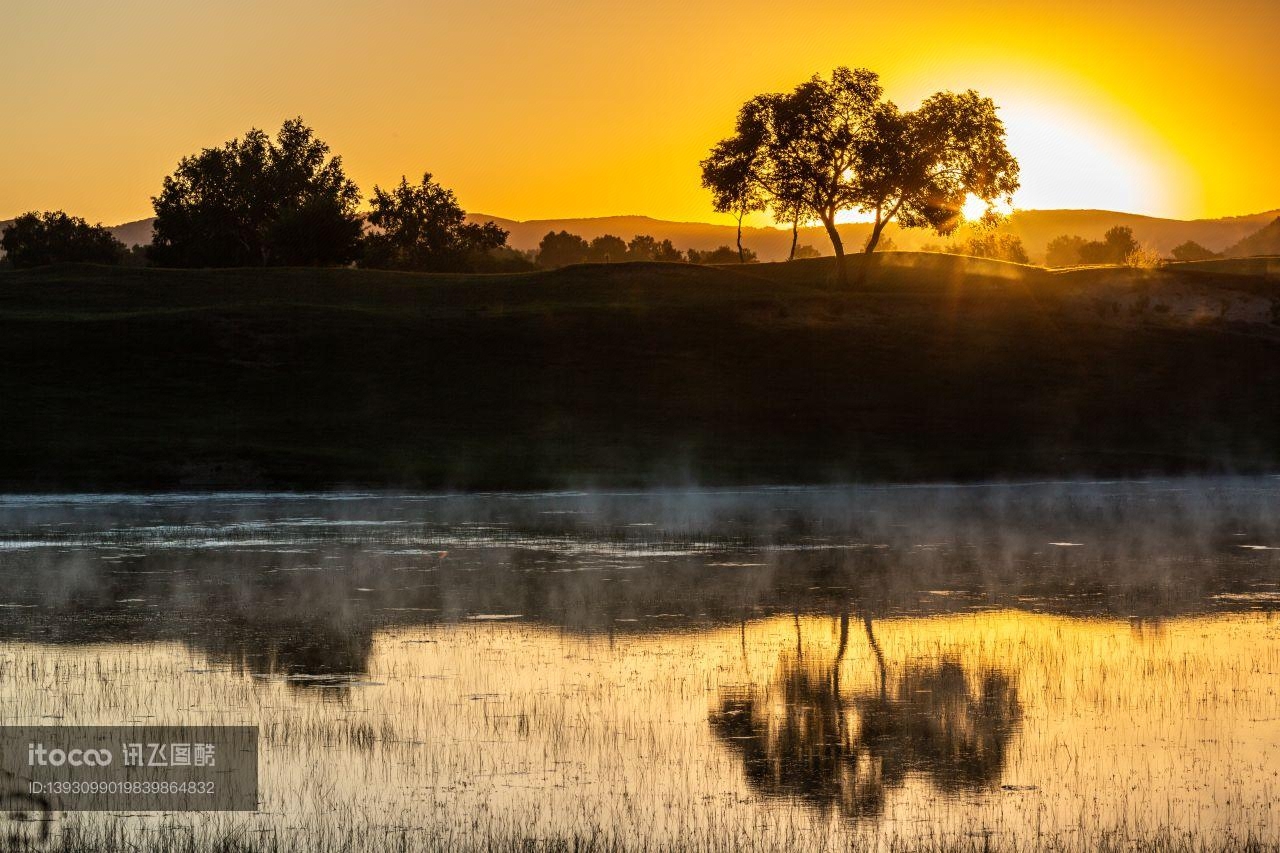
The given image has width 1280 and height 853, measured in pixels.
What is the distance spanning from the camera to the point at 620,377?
80812mm

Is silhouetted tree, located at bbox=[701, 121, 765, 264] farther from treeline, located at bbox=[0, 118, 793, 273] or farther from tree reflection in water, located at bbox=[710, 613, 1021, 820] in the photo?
tree reflection in water, located at bbox=[710, 613, 1021, 820]

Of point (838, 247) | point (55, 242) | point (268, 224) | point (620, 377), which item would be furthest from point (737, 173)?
point (55, 242)

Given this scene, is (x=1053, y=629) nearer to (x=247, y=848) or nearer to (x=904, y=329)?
(x=247, y=848)

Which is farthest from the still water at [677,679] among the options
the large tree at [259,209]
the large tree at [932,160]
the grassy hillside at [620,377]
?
the large tree at [259,209]

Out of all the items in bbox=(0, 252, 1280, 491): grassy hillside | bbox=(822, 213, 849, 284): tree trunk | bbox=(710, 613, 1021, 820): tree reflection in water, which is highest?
bbox=(822, 213, 849, 284): tree trunk

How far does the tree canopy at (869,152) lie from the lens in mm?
104938

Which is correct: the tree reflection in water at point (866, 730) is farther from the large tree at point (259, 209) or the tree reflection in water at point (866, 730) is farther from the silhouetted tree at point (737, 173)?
the large tree at point (259, 209)

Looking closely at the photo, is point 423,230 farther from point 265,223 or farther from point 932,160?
point 932,160

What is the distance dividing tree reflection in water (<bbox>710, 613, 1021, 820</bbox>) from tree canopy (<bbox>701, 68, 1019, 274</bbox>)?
280 feet

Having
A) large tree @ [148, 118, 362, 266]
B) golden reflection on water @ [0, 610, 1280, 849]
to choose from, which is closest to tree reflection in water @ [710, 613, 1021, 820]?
golden reflection on water @ [0, 610, 1280, 849]

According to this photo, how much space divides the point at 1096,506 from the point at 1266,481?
14.8 m

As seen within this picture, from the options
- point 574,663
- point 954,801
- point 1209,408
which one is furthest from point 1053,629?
point 1209,408

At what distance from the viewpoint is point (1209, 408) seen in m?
79.0

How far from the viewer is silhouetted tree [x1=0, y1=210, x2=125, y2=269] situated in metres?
182
